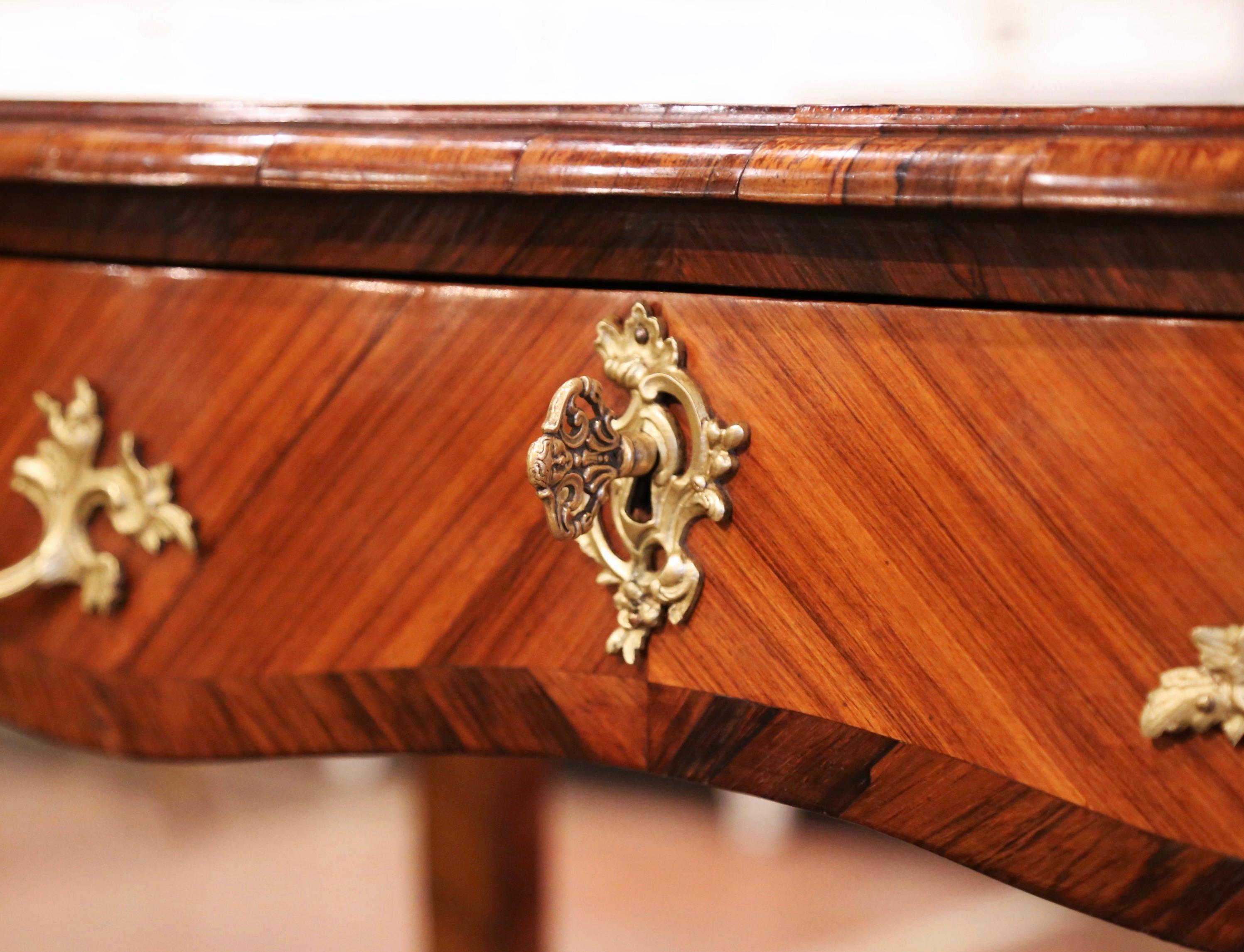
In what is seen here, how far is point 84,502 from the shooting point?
1.34 feet

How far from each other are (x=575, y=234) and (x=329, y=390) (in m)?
0.09

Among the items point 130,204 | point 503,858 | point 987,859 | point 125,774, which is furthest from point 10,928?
point 987,859

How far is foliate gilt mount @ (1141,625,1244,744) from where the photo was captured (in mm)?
259

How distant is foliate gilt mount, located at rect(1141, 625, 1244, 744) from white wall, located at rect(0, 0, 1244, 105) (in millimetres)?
218

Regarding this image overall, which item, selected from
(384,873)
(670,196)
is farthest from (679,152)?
(384,873)

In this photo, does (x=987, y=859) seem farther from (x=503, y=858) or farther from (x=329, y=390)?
(x=503, y=858)

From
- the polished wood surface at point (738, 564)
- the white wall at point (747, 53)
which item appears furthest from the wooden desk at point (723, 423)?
the white wall at point (747, 53)

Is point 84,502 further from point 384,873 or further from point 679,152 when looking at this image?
point 384,873

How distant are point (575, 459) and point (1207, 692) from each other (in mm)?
140

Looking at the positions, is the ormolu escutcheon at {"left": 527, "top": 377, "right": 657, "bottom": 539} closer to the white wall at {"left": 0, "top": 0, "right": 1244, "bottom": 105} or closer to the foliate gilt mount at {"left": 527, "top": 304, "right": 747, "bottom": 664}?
the foliate gilt mount at {"left": 527, "top": 304, "right": 747, "bottom": 664}

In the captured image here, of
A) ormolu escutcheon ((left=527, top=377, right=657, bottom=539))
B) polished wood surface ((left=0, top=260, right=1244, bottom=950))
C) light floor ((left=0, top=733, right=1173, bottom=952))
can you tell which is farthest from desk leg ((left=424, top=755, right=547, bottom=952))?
light floor ((left=0, top=733, right=1173, bottom=952))


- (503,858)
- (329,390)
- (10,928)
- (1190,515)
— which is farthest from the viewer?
(10,928)

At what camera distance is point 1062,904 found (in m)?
0.29

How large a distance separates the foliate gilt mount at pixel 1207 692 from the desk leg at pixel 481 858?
0.37 metres
